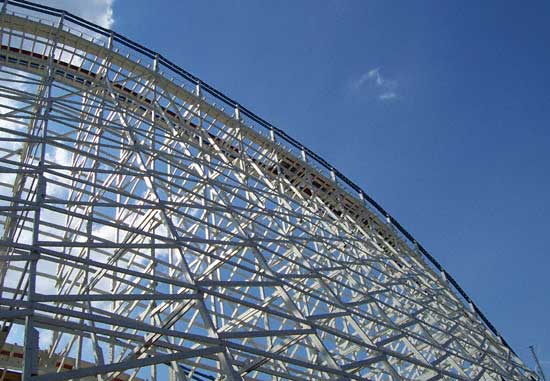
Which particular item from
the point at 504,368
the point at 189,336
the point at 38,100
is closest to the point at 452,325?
the point at 504,368

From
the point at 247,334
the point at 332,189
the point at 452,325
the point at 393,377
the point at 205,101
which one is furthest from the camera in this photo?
the point at 332,189

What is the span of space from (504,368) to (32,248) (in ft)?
52.0

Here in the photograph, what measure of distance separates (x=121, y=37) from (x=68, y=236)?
25.5 feet

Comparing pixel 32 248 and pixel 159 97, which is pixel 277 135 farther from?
pixel 32 248

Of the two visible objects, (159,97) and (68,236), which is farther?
(159,97)

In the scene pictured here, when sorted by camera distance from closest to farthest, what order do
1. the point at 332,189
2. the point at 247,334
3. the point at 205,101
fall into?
1. the point at 247,334
2. the point at 205,101
3. the point at 332,189

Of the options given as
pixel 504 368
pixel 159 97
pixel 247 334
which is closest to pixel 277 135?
pixel 159 97

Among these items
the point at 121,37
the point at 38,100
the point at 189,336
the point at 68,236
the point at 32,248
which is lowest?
the point at 189,336

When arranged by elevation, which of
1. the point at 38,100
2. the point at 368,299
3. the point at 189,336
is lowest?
the point at 189,336

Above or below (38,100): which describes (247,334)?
below

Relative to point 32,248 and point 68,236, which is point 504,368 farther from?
point 32,248

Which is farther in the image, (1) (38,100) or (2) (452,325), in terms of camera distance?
(2) (452,325)

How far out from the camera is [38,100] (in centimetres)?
1282

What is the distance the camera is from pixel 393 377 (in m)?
11.0
